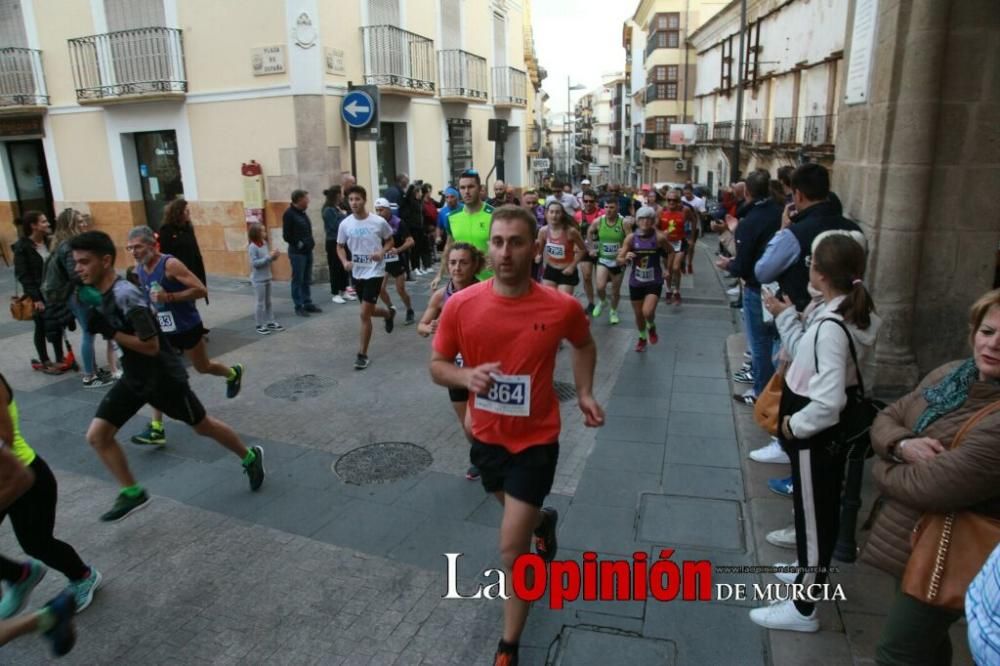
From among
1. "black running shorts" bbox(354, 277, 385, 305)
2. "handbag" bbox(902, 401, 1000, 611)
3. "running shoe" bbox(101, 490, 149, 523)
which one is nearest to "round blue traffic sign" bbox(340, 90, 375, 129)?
"black running shorts" bbox(354, 277, 385, 305)

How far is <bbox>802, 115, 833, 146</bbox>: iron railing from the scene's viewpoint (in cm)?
2009

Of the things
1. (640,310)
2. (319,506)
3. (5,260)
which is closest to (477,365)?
(319,506)

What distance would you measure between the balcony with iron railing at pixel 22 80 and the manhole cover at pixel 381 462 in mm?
13949

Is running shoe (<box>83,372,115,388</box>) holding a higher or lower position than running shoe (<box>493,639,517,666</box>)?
lower

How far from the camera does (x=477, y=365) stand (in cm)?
313

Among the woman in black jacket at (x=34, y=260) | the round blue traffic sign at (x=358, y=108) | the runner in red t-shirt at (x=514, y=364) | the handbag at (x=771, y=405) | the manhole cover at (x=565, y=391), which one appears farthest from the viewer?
the round blue traffic sign at (x=358, y=108)

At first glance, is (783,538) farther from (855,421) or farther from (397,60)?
(397,60)

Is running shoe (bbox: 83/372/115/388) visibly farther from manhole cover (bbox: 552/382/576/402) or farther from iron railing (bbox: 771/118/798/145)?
iron railing (bbox: 771/118/798/145)

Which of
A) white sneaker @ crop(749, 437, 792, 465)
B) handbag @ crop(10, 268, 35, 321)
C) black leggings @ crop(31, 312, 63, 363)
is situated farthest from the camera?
black leggings @ crop(31, 312, 63, 363)

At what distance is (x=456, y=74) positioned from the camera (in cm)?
1850

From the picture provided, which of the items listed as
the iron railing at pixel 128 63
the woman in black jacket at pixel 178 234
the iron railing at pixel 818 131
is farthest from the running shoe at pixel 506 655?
the iron railing at pixel 818 131

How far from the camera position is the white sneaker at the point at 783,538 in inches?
157

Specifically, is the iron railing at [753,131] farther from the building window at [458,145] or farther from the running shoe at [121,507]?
the running shoe at [121,507]

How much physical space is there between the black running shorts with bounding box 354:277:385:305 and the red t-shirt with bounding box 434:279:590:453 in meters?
5.03
